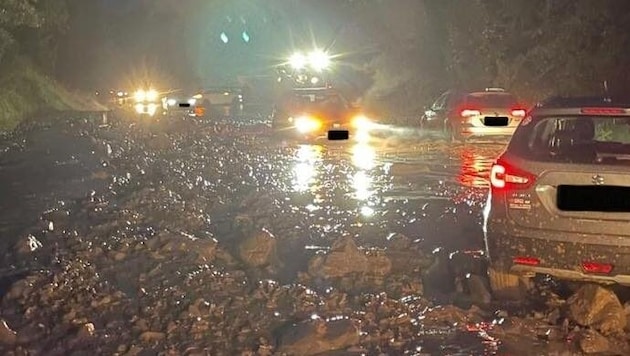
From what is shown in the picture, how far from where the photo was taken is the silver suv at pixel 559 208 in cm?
597

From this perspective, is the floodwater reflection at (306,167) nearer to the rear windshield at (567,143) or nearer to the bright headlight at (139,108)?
the rear windshield at (567,143)

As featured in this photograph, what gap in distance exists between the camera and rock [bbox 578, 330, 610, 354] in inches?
228

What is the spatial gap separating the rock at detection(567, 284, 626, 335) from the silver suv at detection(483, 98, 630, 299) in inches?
10.8

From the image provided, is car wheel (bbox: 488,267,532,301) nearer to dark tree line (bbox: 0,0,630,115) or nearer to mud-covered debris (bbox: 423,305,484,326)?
mud-covered debris (bbox: 423,305,484,326)

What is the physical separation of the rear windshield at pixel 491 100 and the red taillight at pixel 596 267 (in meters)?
13.9

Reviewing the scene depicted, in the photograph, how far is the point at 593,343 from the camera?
583 centimetres

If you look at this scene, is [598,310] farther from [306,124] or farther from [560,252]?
[306,124]

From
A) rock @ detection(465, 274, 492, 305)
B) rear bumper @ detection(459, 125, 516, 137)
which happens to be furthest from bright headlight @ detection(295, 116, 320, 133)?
rock @ detection(465, 274, 492, 305)

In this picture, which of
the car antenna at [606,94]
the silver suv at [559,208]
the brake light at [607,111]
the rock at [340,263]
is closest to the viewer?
the silver suv at [559,208]

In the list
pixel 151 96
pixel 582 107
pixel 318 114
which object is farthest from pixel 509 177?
pixel 151 96

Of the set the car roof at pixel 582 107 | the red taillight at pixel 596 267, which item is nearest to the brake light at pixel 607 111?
the car roof at pixel 582 107

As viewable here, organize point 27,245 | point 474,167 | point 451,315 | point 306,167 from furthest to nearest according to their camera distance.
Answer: point 306,167 < point 474,167 < point 27,245 < point 451,315

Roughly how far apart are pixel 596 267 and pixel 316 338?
1.98 m

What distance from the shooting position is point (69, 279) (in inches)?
298
